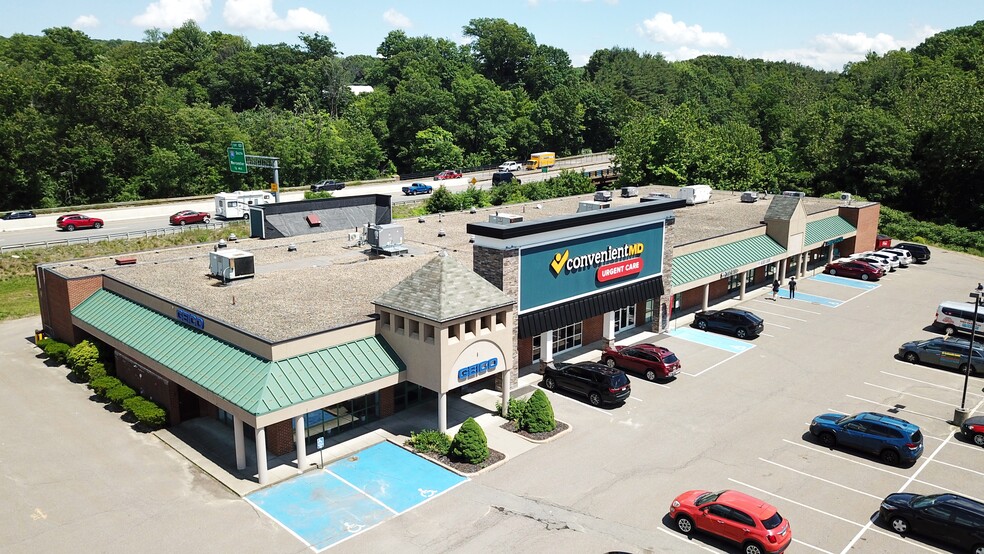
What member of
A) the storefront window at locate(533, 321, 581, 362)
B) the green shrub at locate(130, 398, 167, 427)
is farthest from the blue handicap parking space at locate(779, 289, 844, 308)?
Result: the green shrub at locate(130, 398, 167, 427)

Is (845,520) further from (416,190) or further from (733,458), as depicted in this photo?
(416,190)

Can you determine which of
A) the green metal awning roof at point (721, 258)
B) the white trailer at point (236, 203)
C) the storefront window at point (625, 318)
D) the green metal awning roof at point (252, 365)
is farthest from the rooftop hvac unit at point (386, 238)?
the white trailer at point (236, 203)

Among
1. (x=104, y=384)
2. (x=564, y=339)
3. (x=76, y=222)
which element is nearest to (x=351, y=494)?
(x=104, y=384)

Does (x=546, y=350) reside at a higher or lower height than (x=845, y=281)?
higher

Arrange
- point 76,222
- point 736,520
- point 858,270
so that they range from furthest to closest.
Answer: point 76,222 < point 858,270 < point 736,520

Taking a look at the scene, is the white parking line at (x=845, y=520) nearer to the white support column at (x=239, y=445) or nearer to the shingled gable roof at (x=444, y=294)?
the shingled gable roof at (x=444, y=294)
